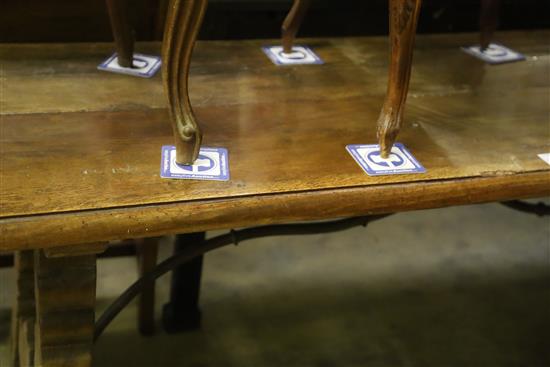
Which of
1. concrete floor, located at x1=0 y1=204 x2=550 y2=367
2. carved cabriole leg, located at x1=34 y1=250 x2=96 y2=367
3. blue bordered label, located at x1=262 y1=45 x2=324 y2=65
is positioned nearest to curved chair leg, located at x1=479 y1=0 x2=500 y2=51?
blue bordered label, located at x1=262 y1=45 x2=324 y2=65

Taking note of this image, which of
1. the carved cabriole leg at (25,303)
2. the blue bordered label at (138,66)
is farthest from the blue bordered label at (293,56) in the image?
the carved cabriole leg at (25,303)

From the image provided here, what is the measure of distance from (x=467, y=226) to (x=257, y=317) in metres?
0.83

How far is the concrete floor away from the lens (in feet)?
5.35

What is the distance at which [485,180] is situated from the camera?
90cm

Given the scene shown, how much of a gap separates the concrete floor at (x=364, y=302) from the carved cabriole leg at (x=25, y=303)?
1.00ft

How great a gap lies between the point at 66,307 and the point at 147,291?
2.44ft

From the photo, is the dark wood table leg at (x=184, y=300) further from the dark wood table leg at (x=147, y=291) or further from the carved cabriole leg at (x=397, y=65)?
the carved cabriole leg at (x=397, y=65)

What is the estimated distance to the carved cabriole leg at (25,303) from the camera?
1203 millimetres

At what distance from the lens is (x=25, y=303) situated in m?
1.26

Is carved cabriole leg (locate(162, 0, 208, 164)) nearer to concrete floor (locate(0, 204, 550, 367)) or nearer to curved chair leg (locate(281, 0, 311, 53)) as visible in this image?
curved chair leg (locate(281, 0, 311, 53))

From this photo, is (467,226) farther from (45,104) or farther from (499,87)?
(45,104)

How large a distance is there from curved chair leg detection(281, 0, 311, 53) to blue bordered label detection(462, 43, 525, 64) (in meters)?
0.38

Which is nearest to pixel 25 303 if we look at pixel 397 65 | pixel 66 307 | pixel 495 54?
pixel 66 307

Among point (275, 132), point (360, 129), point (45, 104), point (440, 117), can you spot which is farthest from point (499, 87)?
point (45, 104)
